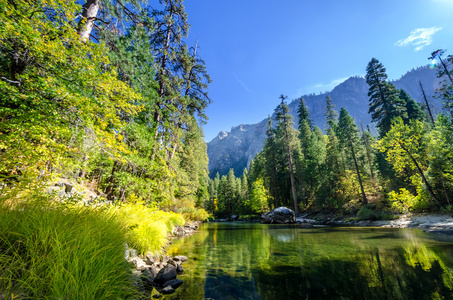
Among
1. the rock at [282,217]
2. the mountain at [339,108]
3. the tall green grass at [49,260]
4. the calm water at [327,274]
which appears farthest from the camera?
the mountain at [339,108]

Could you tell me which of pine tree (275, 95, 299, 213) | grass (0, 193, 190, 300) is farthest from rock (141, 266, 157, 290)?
pine tree (275, 95, 299, 213)

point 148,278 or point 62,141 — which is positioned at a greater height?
point 62,141

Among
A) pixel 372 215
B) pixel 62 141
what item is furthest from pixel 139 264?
pixel 372 215

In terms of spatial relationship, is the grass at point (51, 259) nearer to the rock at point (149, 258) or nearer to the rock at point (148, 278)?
the rock at point (148, 278)

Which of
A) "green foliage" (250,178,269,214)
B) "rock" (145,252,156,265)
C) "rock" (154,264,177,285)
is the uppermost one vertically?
"green foliage" (250,178,269,214)

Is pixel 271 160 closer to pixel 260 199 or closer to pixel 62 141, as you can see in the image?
pixel 260 199

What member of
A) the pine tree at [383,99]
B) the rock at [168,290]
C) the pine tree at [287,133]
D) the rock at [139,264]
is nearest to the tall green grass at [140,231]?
the rock at [139,264]

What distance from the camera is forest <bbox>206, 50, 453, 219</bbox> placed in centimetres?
1522

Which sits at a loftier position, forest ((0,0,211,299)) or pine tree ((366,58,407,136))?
pine tree ((366,58,407,136))

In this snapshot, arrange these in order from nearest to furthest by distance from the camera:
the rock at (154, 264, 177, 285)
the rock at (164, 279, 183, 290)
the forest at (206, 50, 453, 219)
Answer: the rock at (164, 279, 183, 290) → the rock at (154, 264, 177, 285) → the forest at (206, 50, 453, 219)

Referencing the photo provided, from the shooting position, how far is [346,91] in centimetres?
19425

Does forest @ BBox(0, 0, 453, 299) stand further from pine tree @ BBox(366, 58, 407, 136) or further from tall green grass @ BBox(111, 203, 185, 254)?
pine tree @ BBox(366, 58, 407, 136)

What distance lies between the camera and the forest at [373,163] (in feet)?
49.9

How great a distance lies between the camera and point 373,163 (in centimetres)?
2853
